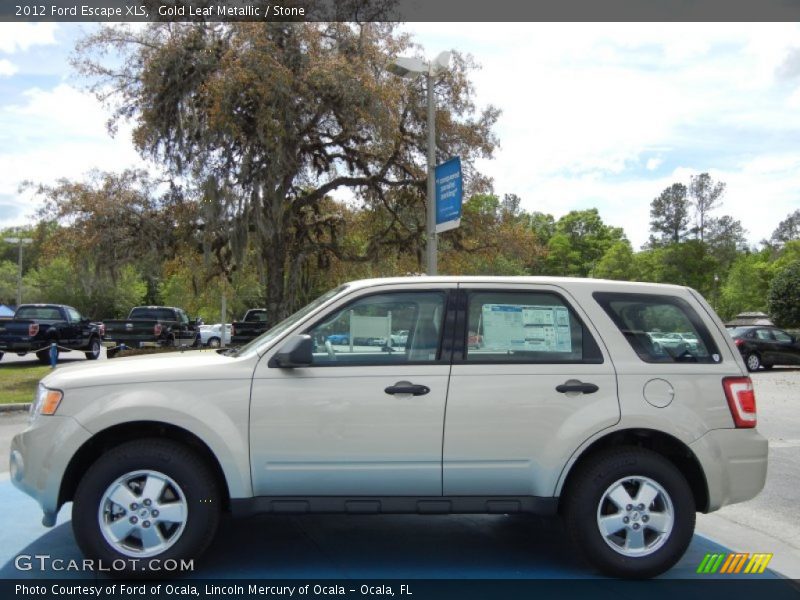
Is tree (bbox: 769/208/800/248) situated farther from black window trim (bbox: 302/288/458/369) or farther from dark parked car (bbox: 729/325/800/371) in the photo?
black window trim (bbox: 302/288/458/369)

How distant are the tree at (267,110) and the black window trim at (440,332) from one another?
1301 centimetres

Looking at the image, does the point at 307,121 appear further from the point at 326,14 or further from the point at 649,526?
the point at 649,526

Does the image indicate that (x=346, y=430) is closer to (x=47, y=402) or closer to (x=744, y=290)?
(x=47, y=402)

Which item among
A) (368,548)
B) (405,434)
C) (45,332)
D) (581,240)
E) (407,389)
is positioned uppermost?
(581,240)

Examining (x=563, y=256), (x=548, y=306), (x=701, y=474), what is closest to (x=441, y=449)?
(x=548, y=306)

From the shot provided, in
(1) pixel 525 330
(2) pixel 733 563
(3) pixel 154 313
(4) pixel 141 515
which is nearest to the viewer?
(4) pixel 141 515

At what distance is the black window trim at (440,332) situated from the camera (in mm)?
4559

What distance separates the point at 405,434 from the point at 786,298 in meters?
40.0

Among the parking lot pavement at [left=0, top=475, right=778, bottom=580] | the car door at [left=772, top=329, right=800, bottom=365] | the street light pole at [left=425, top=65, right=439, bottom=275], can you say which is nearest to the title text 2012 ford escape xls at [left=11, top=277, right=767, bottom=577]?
the parking lot pavement at [left=0, top=475, right=778, bottom=580]

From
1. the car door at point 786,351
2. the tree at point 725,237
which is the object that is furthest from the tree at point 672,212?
the car door at point 786,351

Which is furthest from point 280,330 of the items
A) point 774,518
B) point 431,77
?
point 431,77

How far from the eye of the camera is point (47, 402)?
14.5 ft

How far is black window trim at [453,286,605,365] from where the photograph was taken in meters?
4.62

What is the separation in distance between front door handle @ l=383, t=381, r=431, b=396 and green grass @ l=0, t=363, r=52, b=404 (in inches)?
424
